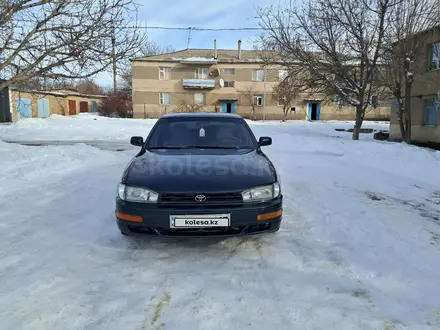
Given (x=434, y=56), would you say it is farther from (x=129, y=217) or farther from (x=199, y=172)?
(x=129, y=217)

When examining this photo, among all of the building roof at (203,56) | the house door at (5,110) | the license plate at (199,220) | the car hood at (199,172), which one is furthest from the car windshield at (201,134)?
the building roof at (203,56)

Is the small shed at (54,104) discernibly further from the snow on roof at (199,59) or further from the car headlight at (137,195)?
the car headlight at (137,195)

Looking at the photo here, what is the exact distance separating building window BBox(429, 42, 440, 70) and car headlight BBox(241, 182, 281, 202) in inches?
645

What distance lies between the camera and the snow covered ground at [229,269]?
2.32 m

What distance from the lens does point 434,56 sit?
15.7 metres

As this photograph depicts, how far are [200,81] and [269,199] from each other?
3825 cm

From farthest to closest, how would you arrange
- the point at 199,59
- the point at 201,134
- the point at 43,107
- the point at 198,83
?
1. the point at 198,83
2. the point at 199,59
3. the point at 43,107
4. the point at 201,134

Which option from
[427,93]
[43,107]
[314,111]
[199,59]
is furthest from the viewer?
[314,111]

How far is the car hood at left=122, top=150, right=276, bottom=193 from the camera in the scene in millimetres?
3074

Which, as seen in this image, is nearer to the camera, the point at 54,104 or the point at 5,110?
the point at 5,110

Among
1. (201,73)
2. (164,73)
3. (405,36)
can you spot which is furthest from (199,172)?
(164,73)

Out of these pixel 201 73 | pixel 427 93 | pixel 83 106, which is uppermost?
pixel 201 73

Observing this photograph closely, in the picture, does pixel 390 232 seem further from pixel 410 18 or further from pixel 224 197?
pixel 410 18

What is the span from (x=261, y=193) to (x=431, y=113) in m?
17.1
